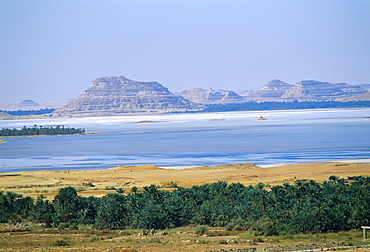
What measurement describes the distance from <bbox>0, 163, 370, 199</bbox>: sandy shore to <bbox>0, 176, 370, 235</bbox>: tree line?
7701mm

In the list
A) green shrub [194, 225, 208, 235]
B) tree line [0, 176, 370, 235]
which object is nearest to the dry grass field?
green shrub [194, 225, 208, 235]

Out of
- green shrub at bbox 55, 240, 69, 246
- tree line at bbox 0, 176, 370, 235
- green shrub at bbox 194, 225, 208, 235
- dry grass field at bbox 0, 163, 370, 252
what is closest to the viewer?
dry grass field at bbox 0, 163, 370, 252

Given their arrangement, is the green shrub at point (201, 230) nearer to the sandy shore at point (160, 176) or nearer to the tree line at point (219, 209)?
the tree line at point (219, 209)

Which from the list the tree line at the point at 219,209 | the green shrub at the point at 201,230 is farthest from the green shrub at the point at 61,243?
the green shrub at the point at 201,230

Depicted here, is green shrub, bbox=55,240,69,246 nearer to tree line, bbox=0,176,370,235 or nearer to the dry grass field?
the dry grass field

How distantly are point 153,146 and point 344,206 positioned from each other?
56.8 metres

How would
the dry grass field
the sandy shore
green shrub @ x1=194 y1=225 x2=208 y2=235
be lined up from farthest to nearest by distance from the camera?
the sandy shore
green shrub @ x1=194 y1=225 x2=208 y2=235
the dry grass field

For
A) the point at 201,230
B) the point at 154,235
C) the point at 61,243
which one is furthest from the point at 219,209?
the point at 61,243

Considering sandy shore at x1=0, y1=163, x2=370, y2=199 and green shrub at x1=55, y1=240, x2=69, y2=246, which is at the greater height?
green shrub at x1=55, y1=240, x2=69, y2=246

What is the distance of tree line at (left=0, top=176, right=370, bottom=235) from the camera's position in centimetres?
2439

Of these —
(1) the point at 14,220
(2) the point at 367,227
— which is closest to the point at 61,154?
(1) the point at 14,220

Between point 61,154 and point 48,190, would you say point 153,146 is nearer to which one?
point 61,154

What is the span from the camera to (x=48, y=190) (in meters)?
39.7

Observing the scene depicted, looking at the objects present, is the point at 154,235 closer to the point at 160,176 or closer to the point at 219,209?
the point at 219,209
